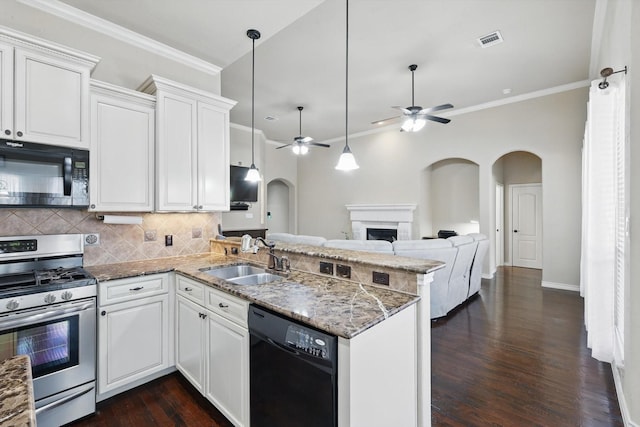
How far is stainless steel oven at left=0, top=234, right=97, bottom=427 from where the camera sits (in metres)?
1.83

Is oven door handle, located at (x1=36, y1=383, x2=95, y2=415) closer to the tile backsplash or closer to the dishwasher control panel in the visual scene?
the tile backsplash

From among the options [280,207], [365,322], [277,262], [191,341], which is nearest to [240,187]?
Result: [280,207]

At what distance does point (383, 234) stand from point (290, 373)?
21.0 feet

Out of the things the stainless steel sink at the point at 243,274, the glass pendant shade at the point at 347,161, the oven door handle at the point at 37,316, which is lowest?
the oven door handle at the point at 37,316

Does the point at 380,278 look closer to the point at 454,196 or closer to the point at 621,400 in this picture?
the point at 621,400

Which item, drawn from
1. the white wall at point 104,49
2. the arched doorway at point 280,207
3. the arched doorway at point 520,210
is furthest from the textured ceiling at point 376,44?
the arched doorway at point 280,207

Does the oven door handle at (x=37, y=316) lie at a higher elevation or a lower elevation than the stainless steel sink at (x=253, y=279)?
lower

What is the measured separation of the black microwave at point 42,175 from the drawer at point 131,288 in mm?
687

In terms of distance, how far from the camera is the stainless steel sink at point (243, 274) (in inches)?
98.3

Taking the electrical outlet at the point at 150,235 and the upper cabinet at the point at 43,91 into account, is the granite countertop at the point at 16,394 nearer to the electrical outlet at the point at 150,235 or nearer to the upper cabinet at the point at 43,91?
the upper cabinet at the point at 43,91

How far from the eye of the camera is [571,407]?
214 centimetres

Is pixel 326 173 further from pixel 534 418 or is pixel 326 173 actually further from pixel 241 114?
pixel 534 418

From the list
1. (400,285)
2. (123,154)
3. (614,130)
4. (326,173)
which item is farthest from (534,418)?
(326,173)

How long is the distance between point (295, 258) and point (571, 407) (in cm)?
226
